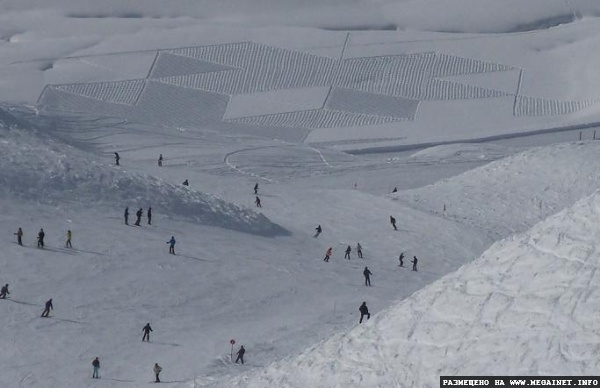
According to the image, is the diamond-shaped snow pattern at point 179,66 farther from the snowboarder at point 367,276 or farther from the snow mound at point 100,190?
the snowboarder at point 367,276

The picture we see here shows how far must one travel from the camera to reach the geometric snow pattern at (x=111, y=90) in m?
94.1

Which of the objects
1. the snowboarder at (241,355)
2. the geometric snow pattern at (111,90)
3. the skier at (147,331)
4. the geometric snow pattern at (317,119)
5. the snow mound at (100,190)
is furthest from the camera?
the geometric snow pattern at (111,90)

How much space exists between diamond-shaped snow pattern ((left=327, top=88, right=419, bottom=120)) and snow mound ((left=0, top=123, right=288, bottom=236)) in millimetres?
41991

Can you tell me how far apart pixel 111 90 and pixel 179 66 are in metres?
6.09

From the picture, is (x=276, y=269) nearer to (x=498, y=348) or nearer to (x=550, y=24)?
(x=498, y=348)

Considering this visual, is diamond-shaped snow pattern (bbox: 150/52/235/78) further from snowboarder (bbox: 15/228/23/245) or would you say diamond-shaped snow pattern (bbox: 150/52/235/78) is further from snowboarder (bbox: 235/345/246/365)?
snowboarder (bbox: 235/345/246/365)

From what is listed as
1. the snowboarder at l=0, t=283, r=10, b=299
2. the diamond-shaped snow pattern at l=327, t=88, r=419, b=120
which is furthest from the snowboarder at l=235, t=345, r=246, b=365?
the diamond-shaped snow pattern at l=327, t=88, r=419, b=120

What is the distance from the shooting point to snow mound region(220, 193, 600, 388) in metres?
26.0

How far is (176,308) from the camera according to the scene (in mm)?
41406

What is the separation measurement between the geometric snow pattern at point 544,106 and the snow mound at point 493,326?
68.3 m

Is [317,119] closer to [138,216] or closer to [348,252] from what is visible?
[348,252]

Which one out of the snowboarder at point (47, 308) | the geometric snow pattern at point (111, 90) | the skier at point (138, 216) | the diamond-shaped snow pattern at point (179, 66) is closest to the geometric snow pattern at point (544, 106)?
the diamond-shaped snow pattern at point (179, 66)

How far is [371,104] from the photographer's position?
95.8 meters

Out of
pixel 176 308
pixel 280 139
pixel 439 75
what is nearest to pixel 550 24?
pixel 439 75
